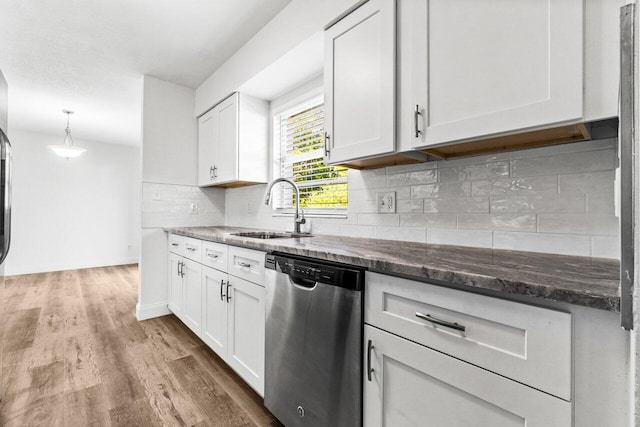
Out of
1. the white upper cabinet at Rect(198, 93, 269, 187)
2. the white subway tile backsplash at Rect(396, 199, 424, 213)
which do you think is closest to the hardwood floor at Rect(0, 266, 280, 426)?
the white subway tile backsplash at Rect(396, 199, 424, 213)

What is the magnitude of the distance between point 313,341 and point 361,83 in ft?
4.07

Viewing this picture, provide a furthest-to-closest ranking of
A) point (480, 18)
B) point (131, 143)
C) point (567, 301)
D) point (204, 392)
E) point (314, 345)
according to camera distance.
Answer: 1. point (131, 143)
2. point (204, 392)
3. point (314, 345)
4. point (480, 18)
5. point (567, 301)

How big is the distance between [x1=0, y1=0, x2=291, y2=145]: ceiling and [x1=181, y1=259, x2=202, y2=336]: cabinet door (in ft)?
6.08

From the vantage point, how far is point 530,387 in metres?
0.68

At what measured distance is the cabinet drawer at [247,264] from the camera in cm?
156

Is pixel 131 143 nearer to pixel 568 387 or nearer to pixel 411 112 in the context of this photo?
pixel 411 112

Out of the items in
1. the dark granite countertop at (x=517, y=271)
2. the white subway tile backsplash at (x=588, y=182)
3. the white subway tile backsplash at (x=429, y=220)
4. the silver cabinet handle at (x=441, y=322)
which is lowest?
the silver cabinet handle at (x=441, y=322)

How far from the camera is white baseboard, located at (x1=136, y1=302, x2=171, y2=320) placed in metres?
2.93

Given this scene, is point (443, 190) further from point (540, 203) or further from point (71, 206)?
point (71, 206)

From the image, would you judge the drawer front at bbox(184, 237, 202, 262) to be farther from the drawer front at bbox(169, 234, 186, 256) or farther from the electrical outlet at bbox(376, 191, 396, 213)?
the electrical outlet at bbox(376, 191, 396, 213)

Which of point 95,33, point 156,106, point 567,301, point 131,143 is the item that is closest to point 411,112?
point 567,301

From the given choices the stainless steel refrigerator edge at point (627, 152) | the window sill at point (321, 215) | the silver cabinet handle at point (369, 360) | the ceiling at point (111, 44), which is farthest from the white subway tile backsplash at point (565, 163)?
the ceiling at point (111, 44)

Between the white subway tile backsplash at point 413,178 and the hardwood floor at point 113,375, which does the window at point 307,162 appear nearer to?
the white subway tile backsplash at point 413,178

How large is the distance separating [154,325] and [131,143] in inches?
178
